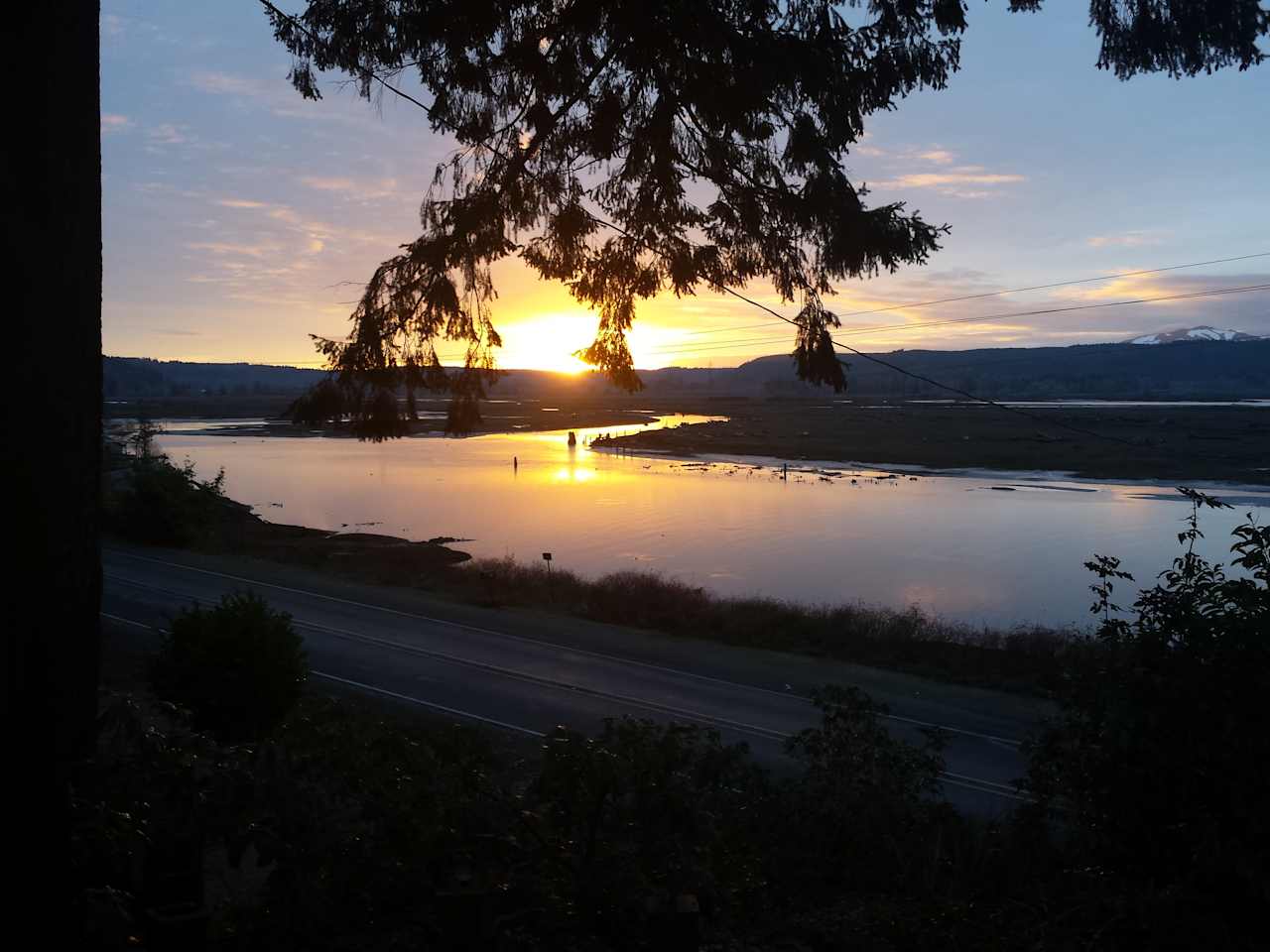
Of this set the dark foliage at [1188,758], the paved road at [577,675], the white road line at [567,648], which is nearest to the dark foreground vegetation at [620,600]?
the paved road at [577,675]

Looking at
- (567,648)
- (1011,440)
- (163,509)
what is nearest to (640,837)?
(567,648)

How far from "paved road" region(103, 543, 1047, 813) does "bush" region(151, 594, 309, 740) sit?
1982 mm

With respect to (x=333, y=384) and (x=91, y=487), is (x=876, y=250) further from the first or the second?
(x=91, y=487)

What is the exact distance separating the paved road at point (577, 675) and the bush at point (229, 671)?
1982mm

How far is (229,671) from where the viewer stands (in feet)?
32.8

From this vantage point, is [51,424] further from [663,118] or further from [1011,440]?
[1011,440]

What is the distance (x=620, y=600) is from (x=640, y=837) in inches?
813

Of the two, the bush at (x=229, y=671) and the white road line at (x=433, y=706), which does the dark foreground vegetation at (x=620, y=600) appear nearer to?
the white road line at (x=433, y=706)

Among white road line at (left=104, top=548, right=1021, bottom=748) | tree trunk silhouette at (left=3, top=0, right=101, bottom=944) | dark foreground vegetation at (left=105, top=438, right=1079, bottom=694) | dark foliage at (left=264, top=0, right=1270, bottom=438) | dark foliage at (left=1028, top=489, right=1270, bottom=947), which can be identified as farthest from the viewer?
dark foreground vegetation at (left=105, top=438, right=1079, bottom=694)

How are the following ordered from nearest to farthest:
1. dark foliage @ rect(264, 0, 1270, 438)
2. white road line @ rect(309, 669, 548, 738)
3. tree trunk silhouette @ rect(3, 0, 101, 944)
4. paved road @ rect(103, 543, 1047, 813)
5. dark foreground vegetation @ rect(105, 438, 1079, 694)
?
tree trunk silhouette @ rect(3, 0, 101, 944) → dark foliage @ rect(264, 0, 1270, 438) → white road line @ rect(309, 669, 548, 738) → paved road @ rect(103, 543, 1047, 813) → dark foreground vegetation @ rect(105, 438, 1079, 694)

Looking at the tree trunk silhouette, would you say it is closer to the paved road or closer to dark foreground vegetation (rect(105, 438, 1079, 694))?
the paved road

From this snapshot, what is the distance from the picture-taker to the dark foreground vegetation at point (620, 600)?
20.9m

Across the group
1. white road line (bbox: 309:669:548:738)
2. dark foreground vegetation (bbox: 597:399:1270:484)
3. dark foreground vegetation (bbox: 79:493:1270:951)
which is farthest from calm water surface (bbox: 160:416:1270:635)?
dark foreground vegetation (bbox: 79:493:1270:951)

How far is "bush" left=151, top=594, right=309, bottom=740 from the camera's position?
995cm
